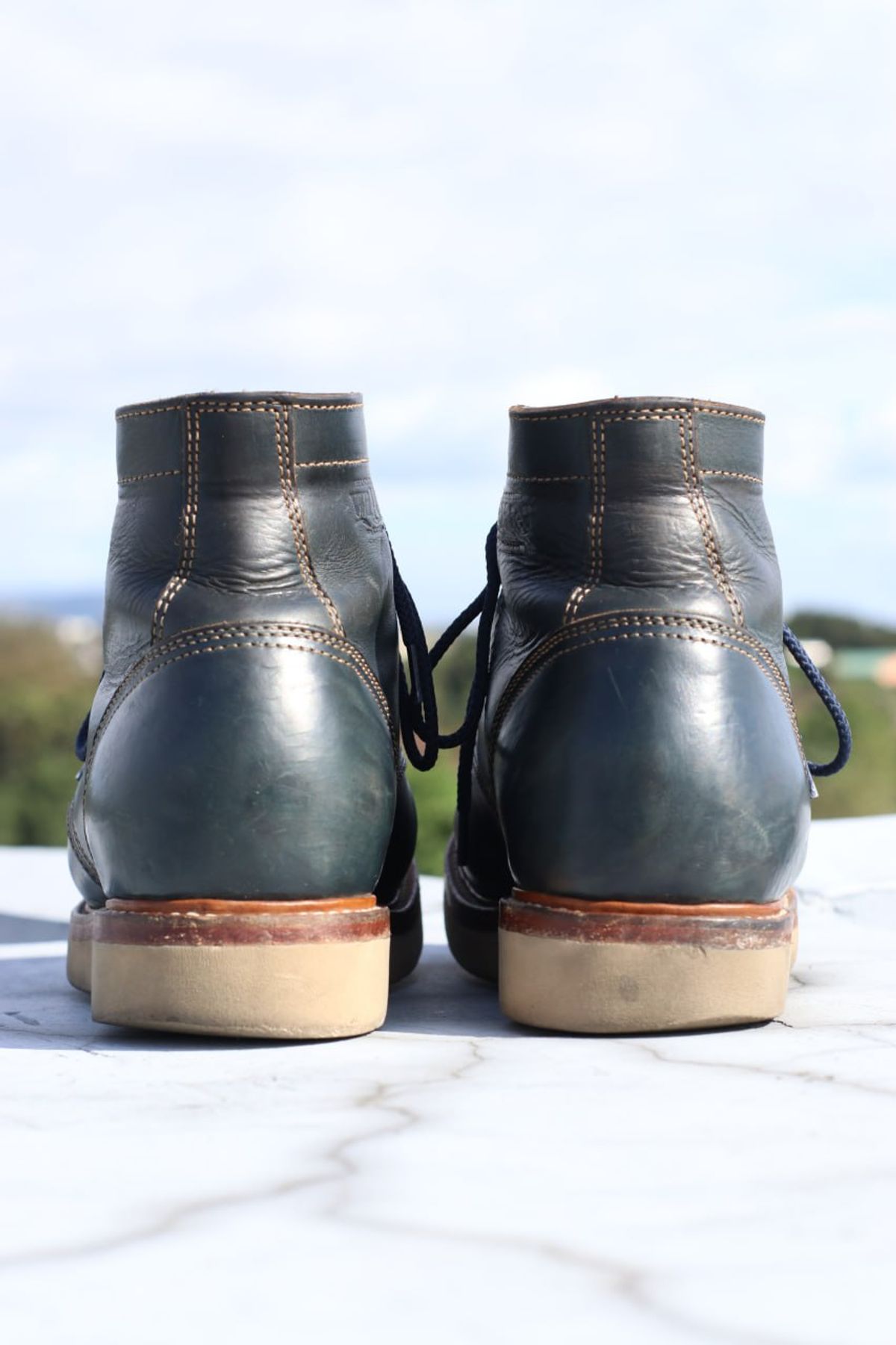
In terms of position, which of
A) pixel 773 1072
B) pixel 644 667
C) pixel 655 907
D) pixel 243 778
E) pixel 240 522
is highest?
pixel 240 522

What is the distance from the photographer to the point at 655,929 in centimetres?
155

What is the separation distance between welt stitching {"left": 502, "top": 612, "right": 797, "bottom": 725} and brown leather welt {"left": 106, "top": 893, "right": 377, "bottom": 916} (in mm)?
346

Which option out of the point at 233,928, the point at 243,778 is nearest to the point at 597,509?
the point at 243,778

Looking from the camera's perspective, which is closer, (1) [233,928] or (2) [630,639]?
(1) [233,928]

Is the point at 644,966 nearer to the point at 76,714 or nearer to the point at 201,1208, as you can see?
the point at 201,1208

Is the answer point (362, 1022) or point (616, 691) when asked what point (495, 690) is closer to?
point (616, 691)

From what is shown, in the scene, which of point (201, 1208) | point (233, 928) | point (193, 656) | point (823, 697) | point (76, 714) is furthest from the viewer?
point (76, 714)

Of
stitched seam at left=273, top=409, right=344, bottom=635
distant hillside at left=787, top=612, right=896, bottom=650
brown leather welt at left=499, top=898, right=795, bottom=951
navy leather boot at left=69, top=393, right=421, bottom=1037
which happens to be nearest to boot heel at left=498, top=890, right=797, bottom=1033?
brown leather welt at left=499, top=898, right=795, bottom=951

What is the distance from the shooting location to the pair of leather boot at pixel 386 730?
154cm

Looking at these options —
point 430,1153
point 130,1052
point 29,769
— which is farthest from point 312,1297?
point 29,769

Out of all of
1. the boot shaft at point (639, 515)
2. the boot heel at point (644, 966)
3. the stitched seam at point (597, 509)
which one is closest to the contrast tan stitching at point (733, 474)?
the boot shaft at point (639, 515)

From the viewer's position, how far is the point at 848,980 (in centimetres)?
196

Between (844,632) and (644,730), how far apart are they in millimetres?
29694

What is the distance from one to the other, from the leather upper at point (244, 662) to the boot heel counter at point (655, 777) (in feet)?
0.57
